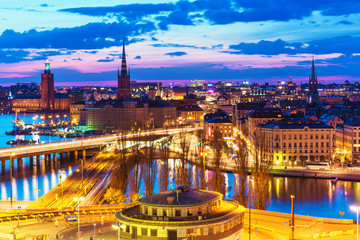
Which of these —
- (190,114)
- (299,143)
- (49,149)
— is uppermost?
(190,114)

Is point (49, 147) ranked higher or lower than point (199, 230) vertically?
lower

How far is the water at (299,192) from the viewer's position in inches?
860

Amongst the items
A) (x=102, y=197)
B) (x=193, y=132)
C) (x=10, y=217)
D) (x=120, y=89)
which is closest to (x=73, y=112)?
(x=120, y=89)

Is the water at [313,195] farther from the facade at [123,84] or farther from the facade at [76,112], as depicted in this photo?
the facade at [123,84]

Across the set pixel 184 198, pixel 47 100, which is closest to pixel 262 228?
pixel 184 198

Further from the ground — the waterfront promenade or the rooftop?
the rooftop

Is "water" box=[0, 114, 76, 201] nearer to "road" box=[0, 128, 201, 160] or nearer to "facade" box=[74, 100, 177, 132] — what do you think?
"road" box=[0, 128, 201, 160]

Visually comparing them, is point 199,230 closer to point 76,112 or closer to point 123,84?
point 76,112

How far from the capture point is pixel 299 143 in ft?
109

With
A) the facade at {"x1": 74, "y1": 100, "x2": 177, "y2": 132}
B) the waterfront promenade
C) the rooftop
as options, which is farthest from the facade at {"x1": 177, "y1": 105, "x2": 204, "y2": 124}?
the rooftop

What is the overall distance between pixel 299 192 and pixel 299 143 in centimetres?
821

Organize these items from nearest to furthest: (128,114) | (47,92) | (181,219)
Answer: (181,219)
(128,114)
(47,92)

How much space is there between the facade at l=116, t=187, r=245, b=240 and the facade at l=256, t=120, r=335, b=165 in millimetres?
21279

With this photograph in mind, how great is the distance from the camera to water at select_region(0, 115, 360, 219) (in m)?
21.8
